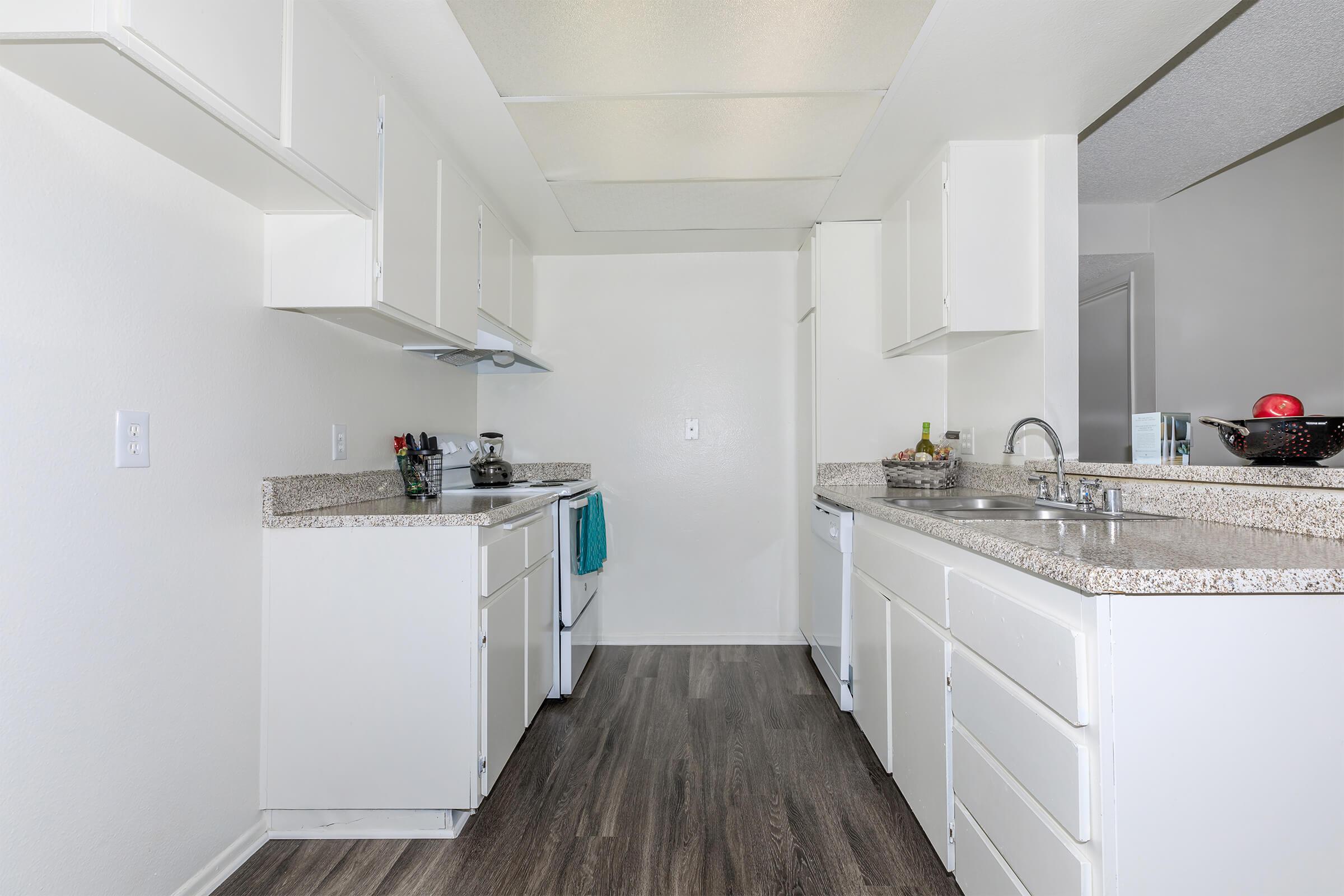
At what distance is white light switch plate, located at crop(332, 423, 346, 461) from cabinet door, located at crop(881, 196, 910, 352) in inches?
87.7

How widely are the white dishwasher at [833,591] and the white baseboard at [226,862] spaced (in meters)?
1.95

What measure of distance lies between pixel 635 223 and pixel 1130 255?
249 cm

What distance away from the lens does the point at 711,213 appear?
3158 millimetres

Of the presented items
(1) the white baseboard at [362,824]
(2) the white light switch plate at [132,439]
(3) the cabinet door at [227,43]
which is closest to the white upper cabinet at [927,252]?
(3) the cabinet door at [227,43]

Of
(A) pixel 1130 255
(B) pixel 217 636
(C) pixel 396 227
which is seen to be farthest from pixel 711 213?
(B) pixel 217 636

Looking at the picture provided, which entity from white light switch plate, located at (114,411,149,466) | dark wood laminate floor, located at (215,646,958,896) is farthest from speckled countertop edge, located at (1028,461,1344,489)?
white light switch plate, located at (114,411,149,466)

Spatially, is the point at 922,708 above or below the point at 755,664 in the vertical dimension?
above

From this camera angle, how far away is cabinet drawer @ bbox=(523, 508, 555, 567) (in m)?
2.44

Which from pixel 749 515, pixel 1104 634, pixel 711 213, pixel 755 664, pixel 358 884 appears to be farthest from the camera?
pixel 749 515

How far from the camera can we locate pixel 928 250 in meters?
2.64

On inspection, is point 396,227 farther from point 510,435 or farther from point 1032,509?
point 1032,509

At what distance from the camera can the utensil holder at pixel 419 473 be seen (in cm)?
255

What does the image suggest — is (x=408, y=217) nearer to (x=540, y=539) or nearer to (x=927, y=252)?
(x=540, y=539)

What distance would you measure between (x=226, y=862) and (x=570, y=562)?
1.49 metres
